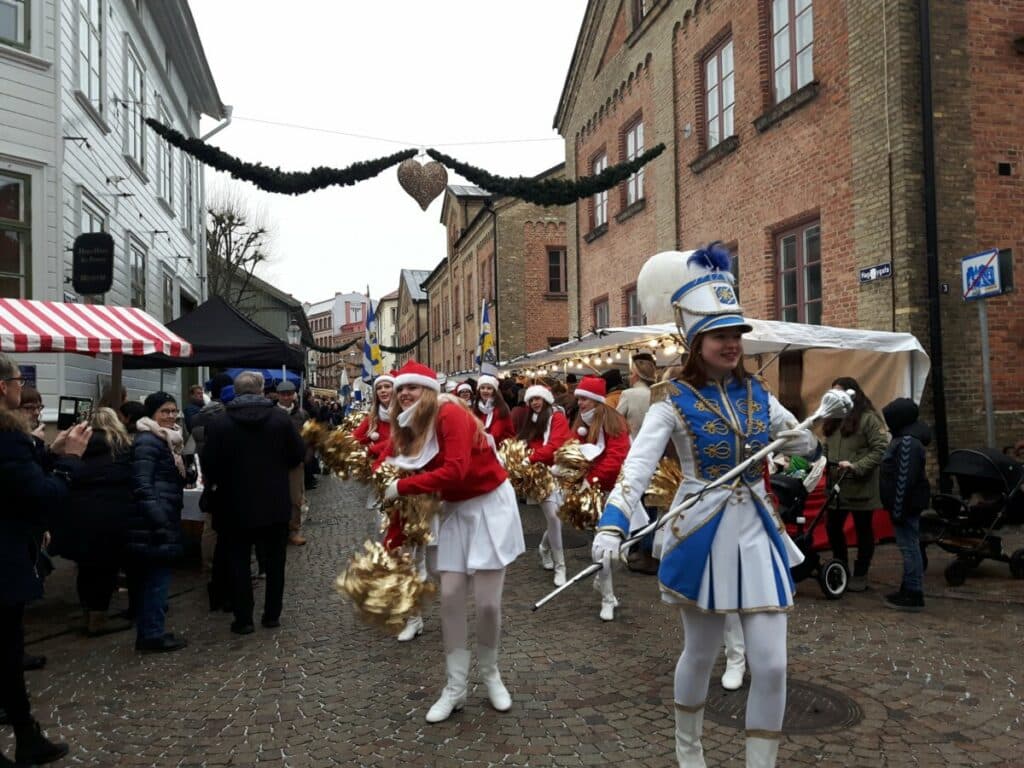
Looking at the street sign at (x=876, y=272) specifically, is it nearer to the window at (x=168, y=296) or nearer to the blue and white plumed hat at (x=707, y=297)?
the blue and white plumed hat at (x=707, y=297)

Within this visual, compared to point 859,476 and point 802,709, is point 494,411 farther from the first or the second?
point 802,709

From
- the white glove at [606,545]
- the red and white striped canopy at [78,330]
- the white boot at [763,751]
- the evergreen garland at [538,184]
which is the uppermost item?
the evergreen garland at [538,184]

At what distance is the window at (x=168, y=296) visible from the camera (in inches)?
760

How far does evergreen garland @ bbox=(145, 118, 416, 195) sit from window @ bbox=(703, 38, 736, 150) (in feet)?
23.0

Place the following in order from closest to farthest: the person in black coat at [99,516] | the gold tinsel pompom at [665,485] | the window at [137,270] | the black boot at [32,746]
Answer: the gold tinsel pompom at [665,485], the black boot at [32,746], the person in black coat at [99,516], the window at [137,270]

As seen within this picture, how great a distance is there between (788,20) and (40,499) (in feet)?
42.1

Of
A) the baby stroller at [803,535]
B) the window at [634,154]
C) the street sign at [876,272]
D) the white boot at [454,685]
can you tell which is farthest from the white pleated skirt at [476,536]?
the window at [634,154]

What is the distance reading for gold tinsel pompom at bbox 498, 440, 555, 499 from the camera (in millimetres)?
6793

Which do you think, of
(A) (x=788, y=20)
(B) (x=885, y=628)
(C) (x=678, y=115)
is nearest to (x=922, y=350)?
(B) (x=885, y=628)

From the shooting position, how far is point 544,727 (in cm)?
430

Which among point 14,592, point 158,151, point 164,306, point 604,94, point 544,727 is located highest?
point 604,94

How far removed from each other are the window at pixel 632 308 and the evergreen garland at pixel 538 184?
818cm

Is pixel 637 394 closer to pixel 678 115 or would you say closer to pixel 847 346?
pixel 847 346

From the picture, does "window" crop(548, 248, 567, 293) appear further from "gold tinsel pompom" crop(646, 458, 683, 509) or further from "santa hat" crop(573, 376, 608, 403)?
"gold tinsel pompom" crop(646, 458, 683, 509)
